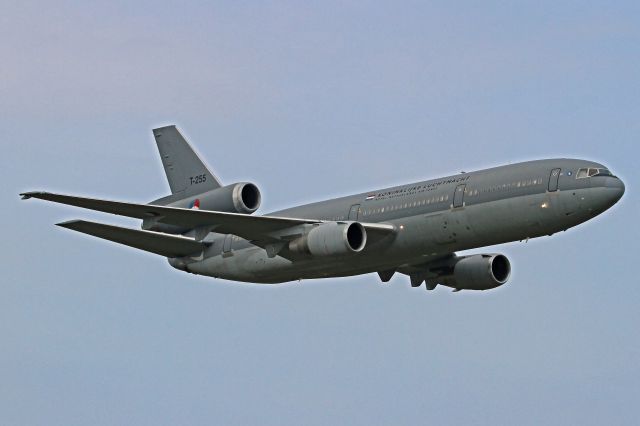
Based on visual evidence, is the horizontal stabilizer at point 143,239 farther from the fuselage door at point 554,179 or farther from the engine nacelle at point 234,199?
the fuselage door at point 554,179

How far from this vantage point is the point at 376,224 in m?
64.6

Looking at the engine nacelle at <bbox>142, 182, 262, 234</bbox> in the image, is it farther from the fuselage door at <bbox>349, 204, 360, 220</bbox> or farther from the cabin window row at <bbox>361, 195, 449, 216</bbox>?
the cabin window row at <bbox>361, 195, 449, 216</bbox>

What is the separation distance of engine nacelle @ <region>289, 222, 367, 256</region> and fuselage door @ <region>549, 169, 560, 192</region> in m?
8.17

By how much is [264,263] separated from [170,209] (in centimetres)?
658

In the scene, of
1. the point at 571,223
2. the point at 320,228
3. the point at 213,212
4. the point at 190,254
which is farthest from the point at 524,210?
the point at 190,254

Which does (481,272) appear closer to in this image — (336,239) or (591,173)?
(336,239)

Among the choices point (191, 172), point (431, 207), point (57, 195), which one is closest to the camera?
point (57, 195)

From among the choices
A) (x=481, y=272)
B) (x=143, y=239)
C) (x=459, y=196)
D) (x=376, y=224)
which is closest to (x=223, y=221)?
(x=143, y=239)

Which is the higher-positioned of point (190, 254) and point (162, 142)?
point (162, 142)

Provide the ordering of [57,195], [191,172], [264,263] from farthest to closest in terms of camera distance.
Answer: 1. [191,172]
2. [264,263]
3. [57,195]

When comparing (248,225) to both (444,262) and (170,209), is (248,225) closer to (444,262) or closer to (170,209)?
(170,209)

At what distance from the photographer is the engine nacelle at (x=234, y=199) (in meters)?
66.8

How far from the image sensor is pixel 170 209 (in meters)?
63.0

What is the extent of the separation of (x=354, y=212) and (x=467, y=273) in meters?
7.33
